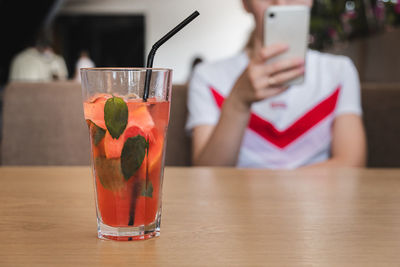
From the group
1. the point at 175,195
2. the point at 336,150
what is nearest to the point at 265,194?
Answer: the point at 175,195

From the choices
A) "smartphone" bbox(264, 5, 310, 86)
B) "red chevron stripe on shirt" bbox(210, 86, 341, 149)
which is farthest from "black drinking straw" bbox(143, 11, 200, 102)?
"red chevron stripe on shirt" bbox(210, 86, 341, 149)

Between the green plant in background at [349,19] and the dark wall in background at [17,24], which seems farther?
the dark wall in background at [17,24]

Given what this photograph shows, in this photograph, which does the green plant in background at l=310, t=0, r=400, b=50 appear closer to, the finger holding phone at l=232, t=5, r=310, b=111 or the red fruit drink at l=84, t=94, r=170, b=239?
the finger holding phone at l=232, t=5, r=310, b=111

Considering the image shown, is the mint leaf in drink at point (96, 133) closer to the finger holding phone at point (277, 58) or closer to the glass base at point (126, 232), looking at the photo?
the glass base at point (126, 232)

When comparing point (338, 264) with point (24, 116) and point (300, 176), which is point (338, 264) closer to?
point (300, 176)

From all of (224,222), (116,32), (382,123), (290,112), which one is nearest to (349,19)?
(382,123)

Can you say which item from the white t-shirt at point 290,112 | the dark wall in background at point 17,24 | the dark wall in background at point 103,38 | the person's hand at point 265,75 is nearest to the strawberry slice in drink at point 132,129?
the person's hand at point 265,75

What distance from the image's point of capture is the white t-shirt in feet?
3.90

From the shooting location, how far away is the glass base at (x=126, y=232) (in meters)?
0.41

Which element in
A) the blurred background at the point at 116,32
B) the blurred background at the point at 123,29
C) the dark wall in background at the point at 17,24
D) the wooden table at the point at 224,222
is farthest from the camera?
the blurred background at the point at 123,29

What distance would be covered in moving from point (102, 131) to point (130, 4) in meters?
11.9

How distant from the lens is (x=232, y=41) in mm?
11383

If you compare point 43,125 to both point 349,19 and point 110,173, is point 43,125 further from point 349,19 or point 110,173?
point 349,19

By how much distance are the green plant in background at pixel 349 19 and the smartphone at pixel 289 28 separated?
0.98m
